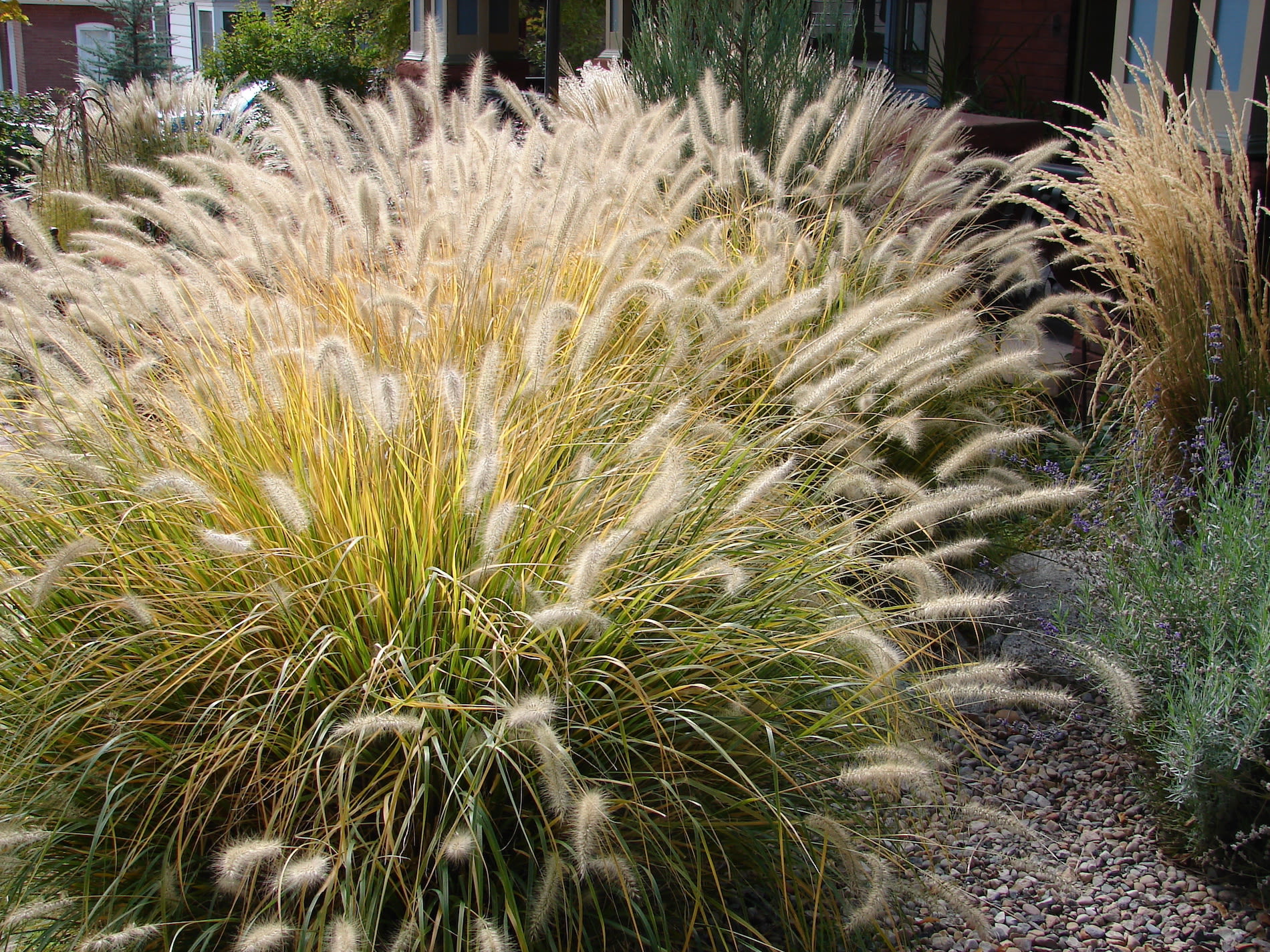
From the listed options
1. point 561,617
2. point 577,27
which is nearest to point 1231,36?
point 561,617

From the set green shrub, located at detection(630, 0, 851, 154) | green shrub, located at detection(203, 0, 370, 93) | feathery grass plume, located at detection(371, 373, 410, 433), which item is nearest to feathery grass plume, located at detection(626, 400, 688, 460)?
feathery grass plume, located at detection(371, 373, 410, 433)

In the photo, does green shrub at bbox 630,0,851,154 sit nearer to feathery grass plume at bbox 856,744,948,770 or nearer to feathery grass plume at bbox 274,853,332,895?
feathery grass plume at bbox 856,744,948,770

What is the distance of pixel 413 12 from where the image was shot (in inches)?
837

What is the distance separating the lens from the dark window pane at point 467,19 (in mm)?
19156

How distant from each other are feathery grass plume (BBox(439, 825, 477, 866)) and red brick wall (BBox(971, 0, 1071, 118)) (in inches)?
351

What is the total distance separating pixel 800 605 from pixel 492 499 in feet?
2.13

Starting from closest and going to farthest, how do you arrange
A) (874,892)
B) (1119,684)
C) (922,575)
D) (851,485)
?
(874,892) < (1119,684) < (922,575) < (851,485)

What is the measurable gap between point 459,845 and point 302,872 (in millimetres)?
216

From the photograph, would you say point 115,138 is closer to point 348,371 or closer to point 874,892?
point 348,371

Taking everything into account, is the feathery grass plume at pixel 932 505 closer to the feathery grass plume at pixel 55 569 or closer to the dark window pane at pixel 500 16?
the feathery grass plume at pixel 55 569

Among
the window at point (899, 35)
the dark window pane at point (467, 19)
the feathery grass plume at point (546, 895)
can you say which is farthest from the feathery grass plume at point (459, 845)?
the dark window pane at point (467, 19)

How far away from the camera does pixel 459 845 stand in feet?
5.23

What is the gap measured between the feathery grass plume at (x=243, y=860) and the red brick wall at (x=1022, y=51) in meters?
9.08

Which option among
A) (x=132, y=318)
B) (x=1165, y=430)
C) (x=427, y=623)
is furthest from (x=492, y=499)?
(x=1165, y=430)
